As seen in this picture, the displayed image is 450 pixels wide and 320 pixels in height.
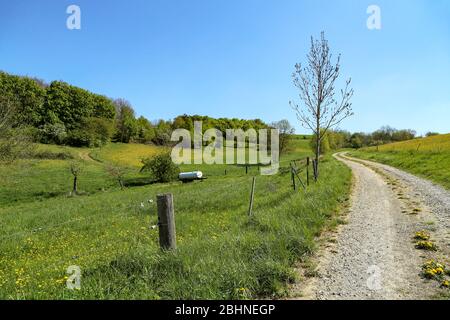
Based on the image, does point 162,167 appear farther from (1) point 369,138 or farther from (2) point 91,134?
(1) point 369,138

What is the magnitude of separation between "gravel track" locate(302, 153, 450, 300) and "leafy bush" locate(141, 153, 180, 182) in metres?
32.3

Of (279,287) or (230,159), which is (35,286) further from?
(230,159)

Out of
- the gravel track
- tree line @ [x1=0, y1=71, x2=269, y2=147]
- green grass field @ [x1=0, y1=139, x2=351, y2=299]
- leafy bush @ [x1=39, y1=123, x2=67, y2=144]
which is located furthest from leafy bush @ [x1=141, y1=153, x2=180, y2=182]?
leafy bush @ [x1=39, y1=123, x2=67, y2=144]

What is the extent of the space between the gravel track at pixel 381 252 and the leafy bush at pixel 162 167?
106 ft

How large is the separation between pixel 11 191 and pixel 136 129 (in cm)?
5370

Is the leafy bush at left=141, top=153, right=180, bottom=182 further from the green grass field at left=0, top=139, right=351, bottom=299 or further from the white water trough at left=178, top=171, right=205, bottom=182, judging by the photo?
the green grass field at left=0, top=139, right=351, bottom=299

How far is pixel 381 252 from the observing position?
243 inches

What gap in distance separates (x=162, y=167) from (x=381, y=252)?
37.1 meters

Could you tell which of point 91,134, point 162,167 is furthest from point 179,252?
point 91,134

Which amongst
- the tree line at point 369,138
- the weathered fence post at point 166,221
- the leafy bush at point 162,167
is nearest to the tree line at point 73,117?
the leafy bush at point 162,167

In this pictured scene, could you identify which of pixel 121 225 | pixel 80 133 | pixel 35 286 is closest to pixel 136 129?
pixel 80 133

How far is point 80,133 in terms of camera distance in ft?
223

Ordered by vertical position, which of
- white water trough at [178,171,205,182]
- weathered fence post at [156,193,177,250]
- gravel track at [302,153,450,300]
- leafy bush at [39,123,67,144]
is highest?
leafy bush at [39,123,67,144]

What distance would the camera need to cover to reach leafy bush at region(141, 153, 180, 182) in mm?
41109
